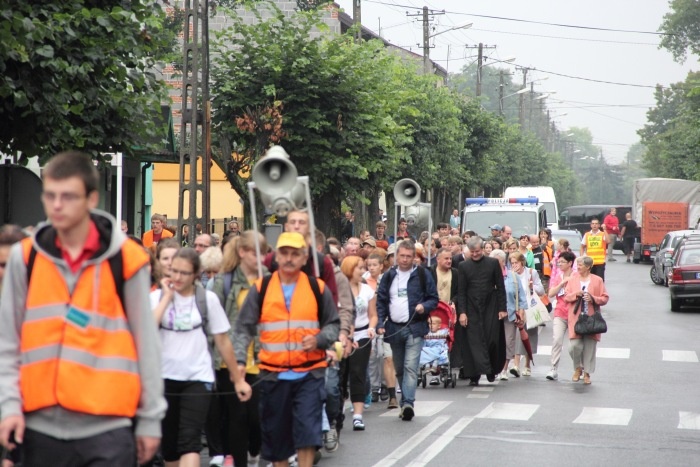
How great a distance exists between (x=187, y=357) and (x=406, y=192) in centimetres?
919

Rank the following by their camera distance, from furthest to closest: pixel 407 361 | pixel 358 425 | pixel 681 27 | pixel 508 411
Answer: pixel 681 27, pixel 508 411, pixel 407 361, pixel 358 425

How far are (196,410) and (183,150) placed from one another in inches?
514

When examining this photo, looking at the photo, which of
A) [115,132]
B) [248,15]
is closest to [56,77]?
[115,132]

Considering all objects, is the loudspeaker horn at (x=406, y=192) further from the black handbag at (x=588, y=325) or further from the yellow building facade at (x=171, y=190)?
the yellow building facade at (x=171, y=190)

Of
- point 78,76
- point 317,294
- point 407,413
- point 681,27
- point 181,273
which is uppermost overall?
point 681,27

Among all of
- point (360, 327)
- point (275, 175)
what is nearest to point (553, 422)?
point (360, 327)

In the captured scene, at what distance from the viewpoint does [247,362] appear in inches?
353

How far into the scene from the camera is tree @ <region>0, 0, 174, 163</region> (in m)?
11.2

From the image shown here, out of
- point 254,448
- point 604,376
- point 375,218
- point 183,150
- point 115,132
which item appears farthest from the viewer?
point 375,218

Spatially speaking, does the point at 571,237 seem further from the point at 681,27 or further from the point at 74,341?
the point at 681,27

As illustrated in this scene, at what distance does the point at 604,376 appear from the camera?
1708 centimetres

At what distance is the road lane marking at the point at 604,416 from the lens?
12.7 m

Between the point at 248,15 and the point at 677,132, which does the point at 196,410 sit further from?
the point at 677,132

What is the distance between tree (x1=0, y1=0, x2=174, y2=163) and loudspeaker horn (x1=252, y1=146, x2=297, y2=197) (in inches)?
107
